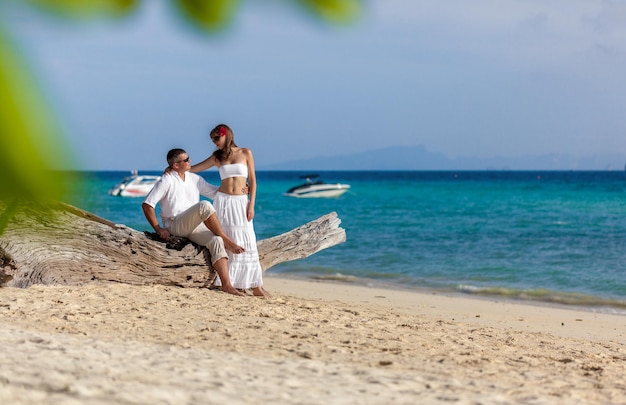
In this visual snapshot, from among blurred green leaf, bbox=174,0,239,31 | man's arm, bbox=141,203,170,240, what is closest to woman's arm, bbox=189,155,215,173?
man's arm, bbox=141,203,170,240

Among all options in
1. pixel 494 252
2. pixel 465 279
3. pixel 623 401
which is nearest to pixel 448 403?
pixel 623 401

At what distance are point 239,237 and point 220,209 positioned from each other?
13.4 inches

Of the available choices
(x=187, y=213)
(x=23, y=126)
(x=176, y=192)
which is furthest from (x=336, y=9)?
(x=176, y=192)

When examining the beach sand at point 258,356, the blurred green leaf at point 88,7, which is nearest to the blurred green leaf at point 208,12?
the blurred green leaf at point 88,7

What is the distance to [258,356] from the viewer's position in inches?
199

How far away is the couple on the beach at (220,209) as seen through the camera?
7586 mm

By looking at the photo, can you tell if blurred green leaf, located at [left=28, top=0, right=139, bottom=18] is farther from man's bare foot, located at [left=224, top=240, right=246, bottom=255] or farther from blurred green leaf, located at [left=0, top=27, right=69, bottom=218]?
man's bare foot, located at [left=224, top=240, right=246, bottom=255]

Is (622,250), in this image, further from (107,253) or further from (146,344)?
(146,344)

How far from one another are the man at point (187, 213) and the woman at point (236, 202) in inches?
4.3

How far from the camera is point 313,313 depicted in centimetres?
725

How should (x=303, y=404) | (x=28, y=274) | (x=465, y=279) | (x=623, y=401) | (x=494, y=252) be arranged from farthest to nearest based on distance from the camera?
(x=494, y=252) → (x=465, y=279) → (x=28, y=274) → (x=623, y=401) → (x=303, y=404)

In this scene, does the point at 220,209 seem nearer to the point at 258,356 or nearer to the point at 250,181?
the point at 250,181

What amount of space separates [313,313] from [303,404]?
11.2 ft

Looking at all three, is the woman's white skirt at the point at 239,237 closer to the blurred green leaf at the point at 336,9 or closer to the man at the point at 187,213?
the man at the point at 187,213
